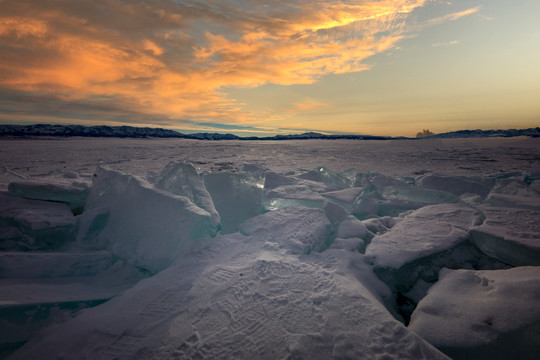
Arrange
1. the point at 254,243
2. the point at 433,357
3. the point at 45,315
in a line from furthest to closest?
the point at 254,243 → the point at 45,315 → the point at 433,357

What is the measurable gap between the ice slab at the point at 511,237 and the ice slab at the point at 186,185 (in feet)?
6.97

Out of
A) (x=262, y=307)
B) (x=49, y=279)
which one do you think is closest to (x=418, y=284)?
(x=262, y=307)

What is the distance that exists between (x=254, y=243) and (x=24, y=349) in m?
1.31

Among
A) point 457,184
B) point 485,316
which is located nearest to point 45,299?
point 485,316

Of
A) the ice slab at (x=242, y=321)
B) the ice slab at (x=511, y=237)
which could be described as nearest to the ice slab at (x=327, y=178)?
the ice slab at (x=511, y=237)

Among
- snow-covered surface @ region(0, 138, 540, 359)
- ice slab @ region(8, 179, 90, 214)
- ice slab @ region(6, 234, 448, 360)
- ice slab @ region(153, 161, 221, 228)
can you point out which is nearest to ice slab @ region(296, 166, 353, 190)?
snow-covered surface @ region(0, 138, 540, 359)

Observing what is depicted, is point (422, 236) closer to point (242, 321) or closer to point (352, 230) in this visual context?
point (352, 230)

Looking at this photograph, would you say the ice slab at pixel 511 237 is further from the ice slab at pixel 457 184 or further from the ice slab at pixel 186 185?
the ice slab at pixel 186 185

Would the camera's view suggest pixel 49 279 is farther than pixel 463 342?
Yes

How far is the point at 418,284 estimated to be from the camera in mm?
1572

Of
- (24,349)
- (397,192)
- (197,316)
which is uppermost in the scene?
(397,192)

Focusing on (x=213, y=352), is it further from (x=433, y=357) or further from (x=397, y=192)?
(x=397, y=192)

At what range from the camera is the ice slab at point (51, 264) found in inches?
66.8

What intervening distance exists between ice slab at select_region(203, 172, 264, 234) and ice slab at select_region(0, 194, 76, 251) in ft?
4.35
